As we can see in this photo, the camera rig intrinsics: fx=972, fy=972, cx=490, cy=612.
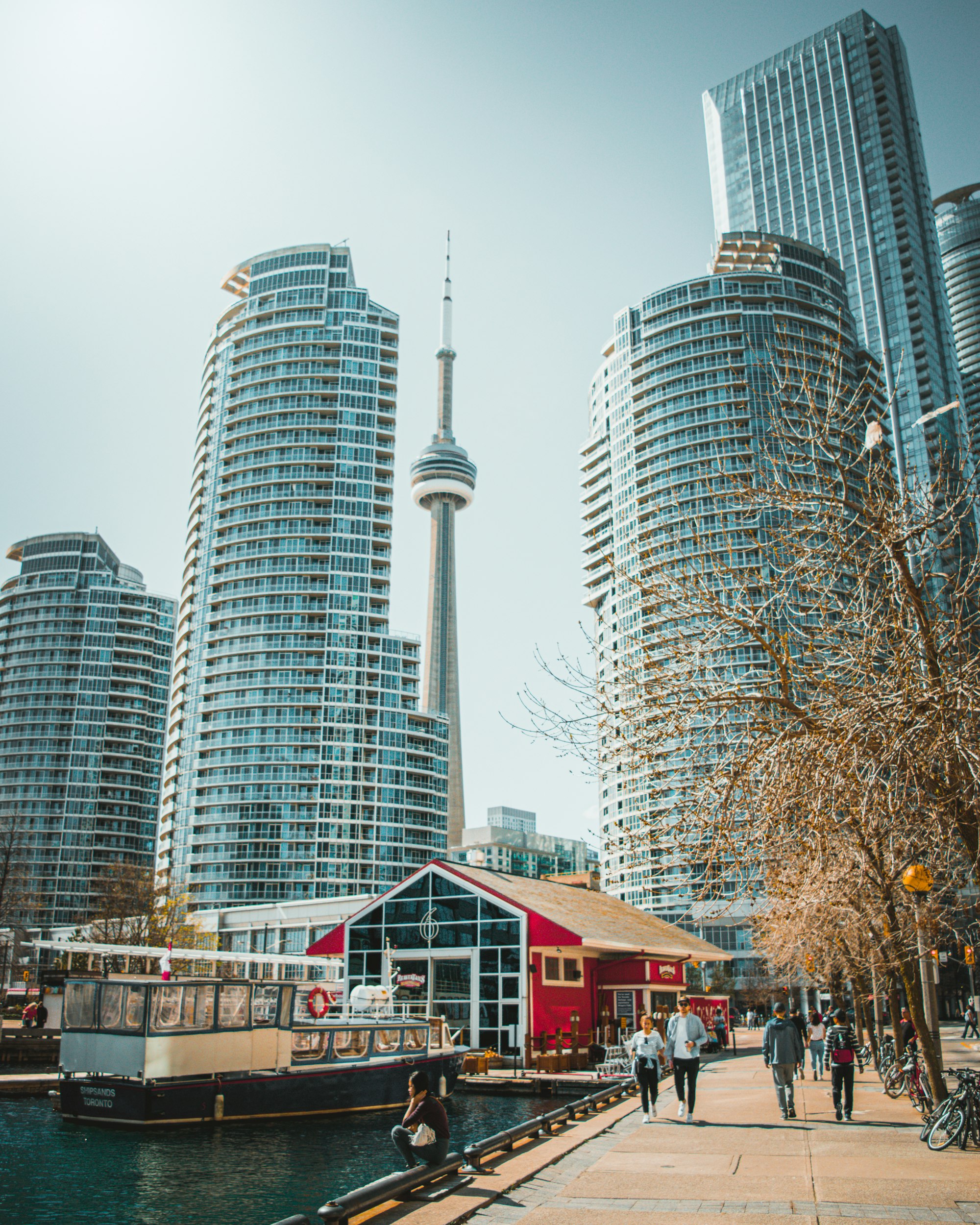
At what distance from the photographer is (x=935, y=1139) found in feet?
45.4

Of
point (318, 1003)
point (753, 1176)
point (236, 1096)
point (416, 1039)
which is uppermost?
point (318, 1003)

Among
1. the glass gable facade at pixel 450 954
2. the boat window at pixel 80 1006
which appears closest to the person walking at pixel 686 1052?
the boat window at pixel 80 1006

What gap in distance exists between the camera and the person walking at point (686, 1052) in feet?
57.4

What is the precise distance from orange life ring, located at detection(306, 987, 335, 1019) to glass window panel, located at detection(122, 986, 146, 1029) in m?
7.30

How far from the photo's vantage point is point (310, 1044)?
87.7 ft

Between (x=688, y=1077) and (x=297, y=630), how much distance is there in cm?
10874

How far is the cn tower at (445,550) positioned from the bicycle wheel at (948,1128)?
120 meters

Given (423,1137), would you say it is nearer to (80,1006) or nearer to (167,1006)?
(167,1006)

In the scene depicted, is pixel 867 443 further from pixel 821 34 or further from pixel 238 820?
pixel 821 34

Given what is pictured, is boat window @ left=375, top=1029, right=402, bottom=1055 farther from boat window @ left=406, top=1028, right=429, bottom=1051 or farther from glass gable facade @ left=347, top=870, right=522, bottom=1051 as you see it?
glass gable facade @ left=347, top=870, right=522, bottom=1051

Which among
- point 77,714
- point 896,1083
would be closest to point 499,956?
point 896,1083

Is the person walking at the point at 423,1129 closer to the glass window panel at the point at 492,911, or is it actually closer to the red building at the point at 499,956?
the red building at the point at 499,956

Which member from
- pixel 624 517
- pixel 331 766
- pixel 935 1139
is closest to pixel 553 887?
pixel 935 1139

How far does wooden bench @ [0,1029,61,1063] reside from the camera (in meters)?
37.8
